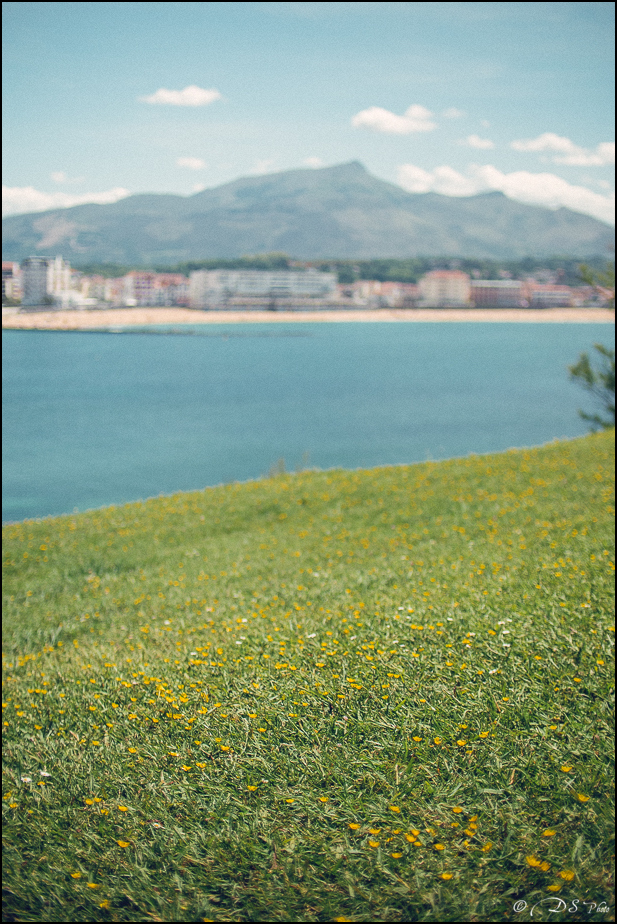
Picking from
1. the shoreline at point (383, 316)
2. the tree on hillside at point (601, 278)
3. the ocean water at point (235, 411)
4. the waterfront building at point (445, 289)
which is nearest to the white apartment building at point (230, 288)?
the shoreline at point (383, 316)

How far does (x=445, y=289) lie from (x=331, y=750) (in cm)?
20360

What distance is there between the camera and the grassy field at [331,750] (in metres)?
3.34

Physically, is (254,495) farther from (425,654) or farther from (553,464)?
(425,654)

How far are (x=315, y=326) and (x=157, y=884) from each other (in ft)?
519

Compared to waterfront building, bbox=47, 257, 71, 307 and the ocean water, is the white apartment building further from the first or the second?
waterfront building, bbox=47, 257, 71, 307

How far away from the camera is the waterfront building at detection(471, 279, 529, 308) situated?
186 metres

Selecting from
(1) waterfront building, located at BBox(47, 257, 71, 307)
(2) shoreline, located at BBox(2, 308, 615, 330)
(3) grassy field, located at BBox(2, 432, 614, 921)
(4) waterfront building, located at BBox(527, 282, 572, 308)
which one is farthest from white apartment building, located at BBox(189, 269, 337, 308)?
(3) grassy field, located at BBox(2, 432, 614, 921)

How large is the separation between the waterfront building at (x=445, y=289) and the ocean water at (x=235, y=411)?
297 ft

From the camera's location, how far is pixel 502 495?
12.6 m

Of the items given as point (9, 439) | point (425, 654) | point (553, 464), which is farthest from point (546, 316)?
point (425, 654)

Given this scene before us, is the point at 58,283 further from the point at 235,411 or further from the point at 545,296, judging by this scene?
the point at 545,296

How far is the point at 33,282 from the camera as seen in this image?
2800cm

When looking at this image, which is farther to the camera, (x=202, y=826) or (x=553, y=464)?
(x=553, y=464)

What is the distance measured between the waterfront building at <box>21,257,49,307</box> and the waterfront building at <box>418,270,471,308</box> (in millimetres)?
168023
